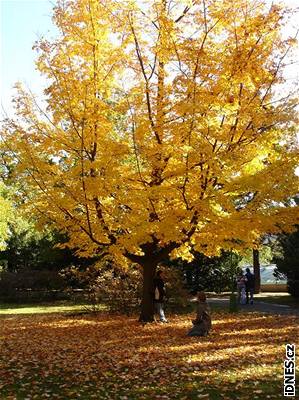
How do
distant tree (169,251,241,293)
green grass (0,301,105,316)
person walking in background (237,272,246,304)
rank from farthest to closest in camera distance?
distant tree (169,251,241,293) < person walking in background (237,272,246,304) < green grass (0,301,105,316)

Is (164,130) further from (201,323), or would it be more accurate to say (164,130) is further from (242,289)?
(242,289)

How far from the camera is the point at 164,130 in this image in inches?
452

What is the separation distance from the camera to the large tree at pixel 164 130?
10781 millimetres

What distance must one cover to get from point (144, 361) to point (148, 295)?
19.5 ft

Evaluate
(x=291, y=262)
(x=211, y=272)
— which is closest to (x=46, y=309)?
(x=291, y=262)

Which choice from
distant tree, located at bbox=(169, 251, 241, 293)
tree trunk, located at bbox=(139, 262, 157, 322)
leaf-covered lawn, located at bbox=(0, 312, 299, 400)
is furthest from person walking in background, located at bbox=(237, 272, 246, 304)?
tree trunk, located at bbox=(139, 262, 157, 322)

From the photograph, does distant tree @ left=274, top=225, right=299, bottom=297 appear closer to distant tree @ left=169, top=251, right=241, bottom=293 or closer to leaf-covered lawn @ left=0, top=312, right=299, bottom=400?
distant tree @ left=169, top=251, right=241, bottom=293

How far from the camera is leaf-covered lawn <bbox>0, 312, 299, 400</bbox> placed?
6.84 m

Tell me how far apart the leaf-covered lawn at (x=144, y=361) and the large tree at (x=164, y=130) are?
2367 millimetres

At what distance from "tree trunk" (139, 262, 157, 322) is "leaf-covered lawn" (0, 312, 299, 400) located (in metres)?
0.43

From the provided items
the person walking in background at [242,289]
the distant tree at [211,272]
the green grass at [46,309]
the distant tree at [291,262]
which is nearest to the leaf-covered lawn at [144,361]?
the green grass at [46,309]

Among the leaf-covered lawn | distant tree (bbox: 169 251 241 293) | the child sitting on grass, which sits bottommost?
the leaf-covered lawn

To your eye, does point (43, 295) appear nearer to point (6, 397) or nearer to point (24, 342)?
point (24, 342)

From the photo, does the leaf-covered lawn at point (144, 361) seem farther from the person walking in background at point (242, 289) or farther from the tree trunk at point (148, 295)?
the person walking in background at point (242, 289)
